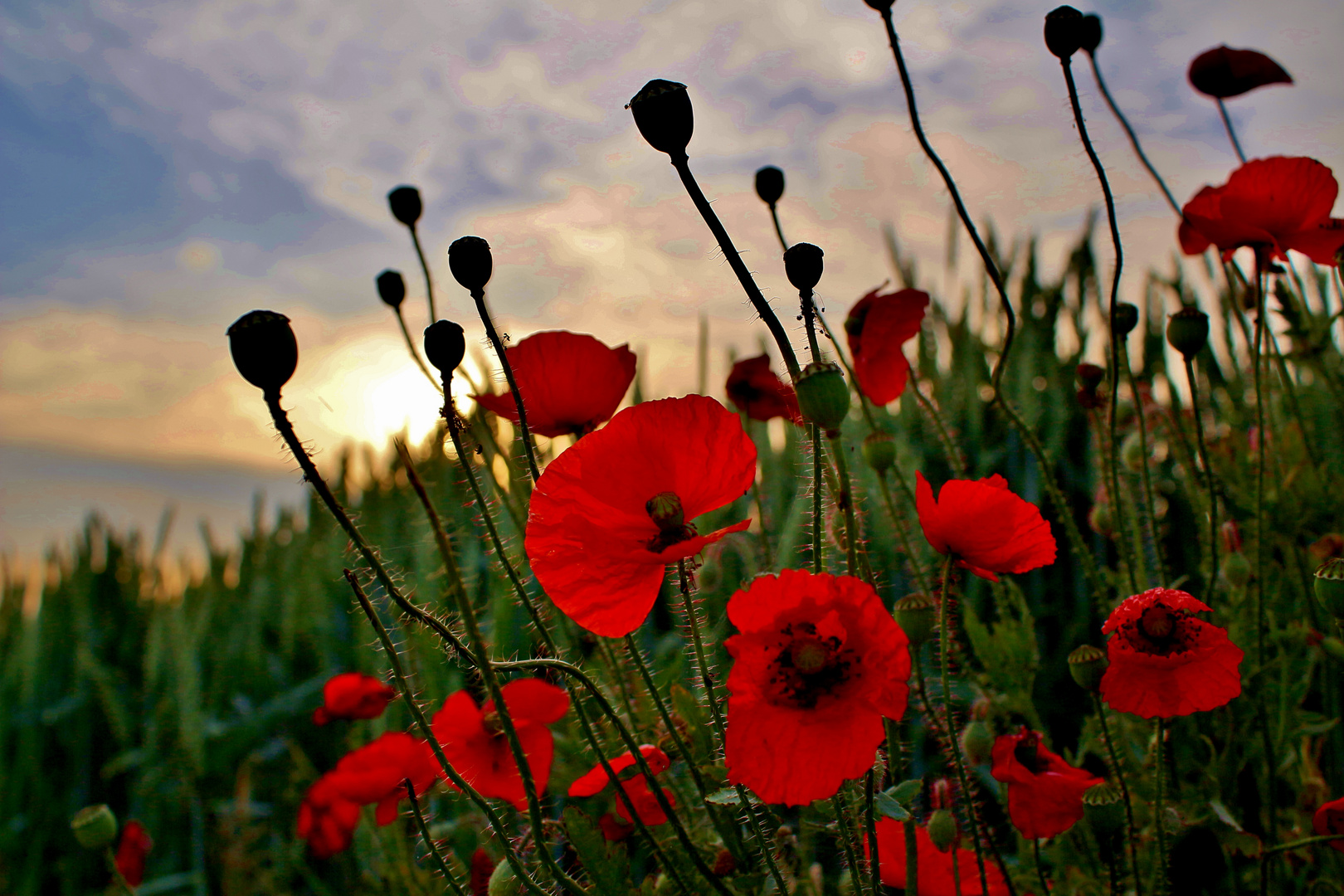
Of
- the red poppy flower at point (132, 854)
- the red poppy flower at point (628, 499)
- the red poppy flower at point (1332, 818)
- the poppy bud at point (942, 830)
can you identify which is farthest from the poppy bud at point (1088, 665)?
the red poppy flower at point (132, 854)

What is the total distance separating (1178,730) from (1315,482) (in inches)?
20.0

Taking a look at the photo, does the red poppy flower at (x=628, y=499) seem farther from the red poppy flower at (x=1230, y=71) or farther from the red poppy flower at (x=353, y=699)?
the red poppy flower at (x=1230, y=71)

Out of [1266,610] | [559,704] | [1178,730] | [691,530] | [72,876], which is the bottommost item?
[72,876]

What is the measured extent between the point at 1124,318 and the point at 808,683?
1.95ft

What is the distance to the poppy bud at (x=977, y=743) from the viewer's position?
790 millimetres

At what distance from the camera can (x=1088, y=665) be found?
0.70 m

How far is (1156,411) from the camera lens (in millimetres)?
1248

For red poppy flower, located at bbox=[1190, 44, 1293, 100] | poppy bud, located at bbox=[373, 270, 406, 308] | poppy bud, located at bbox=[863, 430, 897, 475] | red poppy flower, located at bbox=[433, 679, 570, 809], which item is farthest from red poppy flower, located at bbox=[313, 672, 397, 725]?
red poppy flower, located at bbox=[1190, 44, 1293, 100]

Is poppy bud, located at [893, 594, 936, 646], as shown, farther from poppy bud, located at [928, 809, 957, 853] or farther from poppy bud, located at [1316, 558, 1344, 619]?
poppy bud, located at [1316, 558, 1344, 619]

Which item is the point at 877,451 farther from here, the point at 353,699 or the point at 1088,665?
→ the point at 353,699

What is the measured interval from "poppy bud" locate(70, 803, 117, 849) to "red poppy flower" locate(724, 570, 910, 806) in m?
0.88

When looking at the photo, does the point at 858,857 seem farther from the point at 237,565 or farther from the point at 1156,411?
the point at 237,565

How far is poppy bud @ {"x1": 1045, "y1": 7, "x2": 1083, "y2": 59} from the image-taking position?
63 cm

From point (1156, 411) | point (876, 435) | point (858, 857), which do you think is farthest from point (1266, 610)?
point (858, 857)
